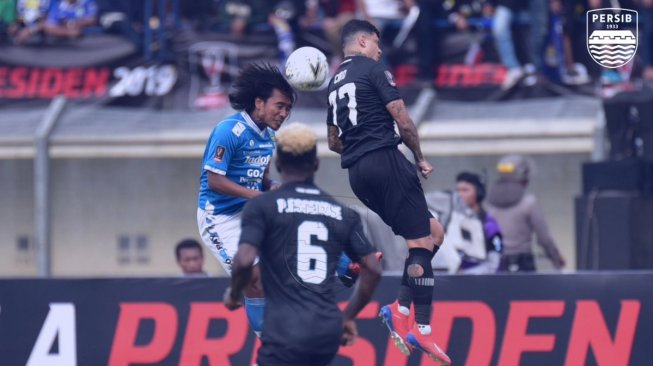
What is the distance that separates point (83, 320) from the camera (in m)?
11.1

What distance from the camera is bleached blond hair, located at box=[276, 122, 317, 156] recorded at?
7.59m

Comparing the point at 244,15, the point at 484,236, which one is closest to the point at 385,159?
the point at 484,236

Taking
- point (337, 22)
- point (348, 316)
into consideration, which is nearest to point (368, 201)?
point (348, 316)

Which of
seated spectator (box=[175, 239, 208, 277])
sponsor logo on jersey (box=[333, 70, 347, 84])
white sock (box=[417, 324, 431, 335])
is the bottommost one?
seated spectator (box=[175, 239, 208, 277])

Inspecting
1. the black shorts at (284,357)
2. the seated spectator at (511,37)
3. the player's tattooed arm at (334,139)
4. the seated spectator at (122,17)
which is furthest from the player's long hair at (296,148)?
the seated spectator at (122,17)

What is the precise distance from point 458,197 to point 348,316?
4592 mm

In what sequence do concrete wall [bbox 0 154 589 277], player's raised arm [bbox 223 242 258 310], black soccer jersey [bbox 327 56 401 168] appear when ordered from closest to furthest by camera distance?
player's raised arm [bbox 223 242 258 310], black soccer jersey [bbox 327 56 401 168], concrete wall [bbox 0 154 589 277]

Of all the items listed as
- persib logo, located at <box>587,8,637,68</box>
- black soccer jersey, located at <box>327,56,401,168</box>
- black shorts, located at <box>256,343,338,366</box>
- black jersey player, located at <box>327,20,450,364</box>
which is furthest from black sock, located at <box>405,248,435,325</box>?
persib logo, located at <box>587,8,637,68</box>

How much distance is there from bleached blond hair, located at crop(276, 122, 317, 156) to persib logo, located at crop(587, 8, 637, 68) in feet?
13.9

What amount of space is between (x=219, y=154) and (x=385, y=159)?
1.05 meters

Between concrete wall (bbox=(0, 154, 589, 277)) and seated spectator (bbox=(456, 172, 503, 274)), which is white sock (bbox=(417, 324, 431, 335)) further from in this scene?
concrete wall (bbox=(0, 154, 589, 277))

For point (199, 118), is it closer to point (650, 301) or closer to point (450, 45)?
point (450, 45)

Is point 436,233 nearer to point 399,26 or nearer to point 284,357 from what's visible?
point 284,357

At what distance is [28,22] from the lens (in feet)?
57.8
